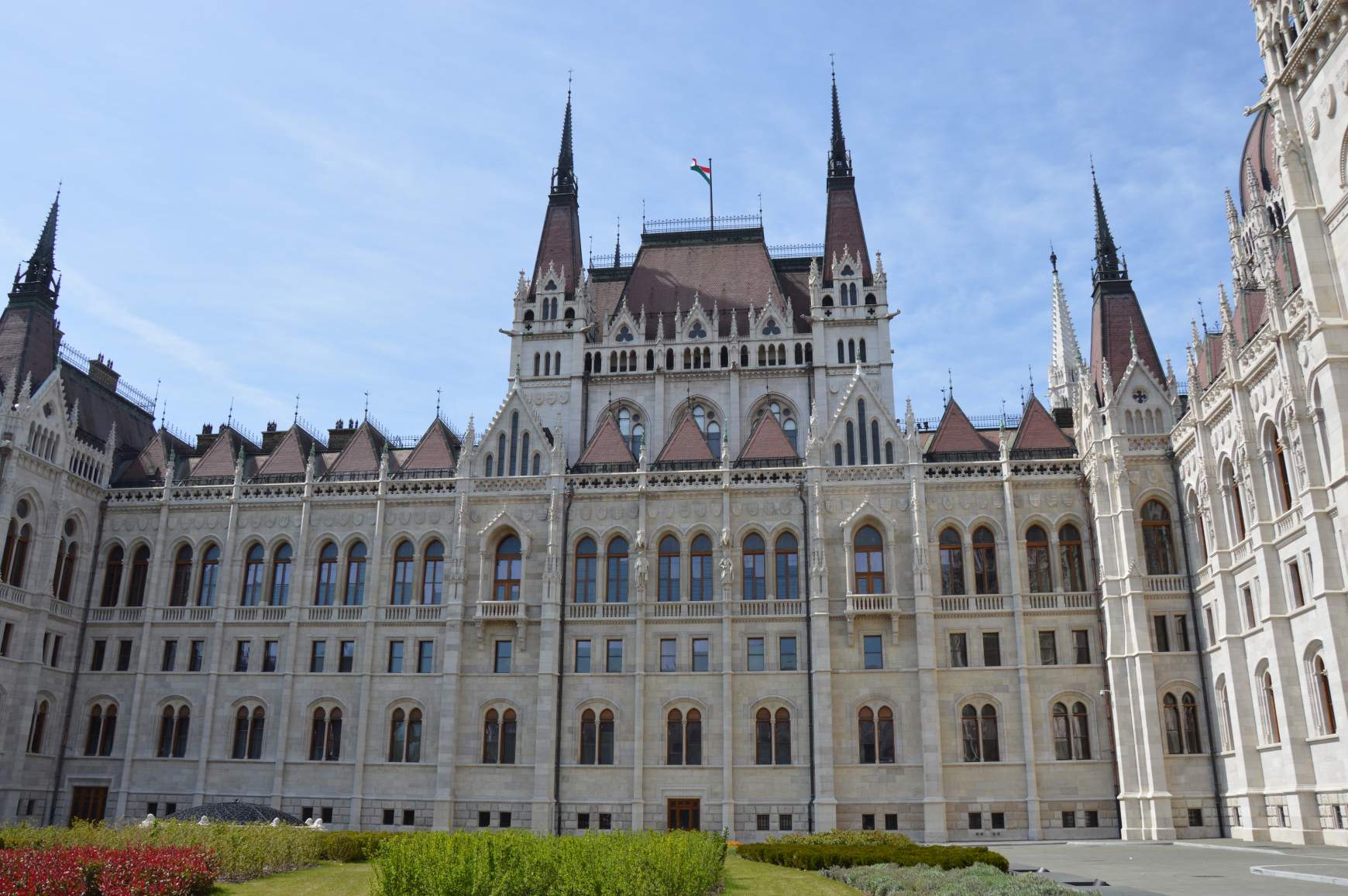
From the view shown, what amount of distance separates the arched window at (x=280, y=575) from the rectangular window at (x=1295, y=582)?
135 ft

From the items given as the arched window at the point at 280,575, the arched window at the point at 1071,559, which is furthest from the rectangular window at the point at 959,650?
the arched window at the point at 280,575

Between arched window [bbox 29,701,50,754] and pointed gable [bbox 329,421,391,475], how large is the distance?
1612cm

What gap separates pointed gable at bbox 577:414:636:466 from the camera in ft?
165

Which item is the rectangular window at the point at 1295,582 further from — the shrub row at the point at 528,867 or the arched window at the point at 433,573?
the arched window at the point at 433,573

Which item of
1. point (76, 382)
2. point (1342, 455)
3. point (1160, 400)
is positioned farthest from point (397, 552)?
point (1342, 455)

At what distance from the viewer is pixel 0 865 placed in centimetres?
2150

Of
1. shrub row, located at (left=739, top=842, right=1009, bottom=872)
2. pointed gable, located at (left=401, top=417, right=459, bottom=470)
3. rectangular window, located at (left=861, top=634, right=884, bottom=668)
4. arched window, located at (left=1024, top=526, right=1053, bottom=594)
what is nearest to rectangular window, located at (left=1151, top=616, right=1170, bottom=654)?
arched window, located at (left=1024, top=526, right=1053, bottom=594)

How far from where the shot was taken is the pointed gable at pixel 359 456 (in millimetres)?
51938

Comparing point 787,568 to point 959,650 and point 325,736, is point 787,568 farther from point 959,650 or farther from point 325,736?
point 325,736

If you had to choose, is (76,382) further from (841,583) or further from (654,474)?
(841,583)

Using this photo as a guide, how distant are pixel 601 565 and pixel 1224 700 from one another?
25574 mm

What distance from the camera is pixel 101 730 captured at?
49.0 metres

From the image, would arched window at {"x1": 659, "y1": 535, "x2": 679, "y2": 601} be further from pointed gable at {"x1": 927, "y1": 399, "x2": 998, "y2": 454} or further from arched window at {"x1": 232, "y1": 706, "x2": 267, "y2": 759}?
arched window at {"x1": 232, "y1": 706, "x2": 267, "y2": 759}

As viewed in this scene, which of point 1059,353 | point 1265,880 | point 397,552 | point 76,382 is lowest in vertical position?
point 1265,880
